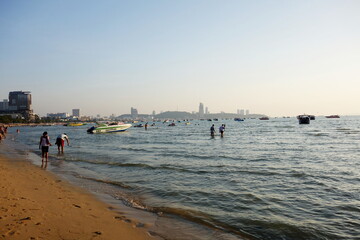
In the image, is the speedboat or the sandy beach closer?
the sandy beach

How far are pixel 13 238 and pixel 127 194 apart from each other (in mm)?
5072

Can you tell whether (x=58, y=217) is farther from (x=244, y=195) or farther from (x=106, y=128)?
(x=106, y=128)

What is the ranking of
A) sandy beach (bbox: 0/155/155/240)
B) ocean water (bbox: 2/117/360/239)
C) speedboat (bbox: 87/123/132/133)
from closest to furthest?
sandy beach (bbox: 0/155/155/240) → ocean water (bbox: 2/117/360/239) → speedboat (bbox: 87/123/132/133)

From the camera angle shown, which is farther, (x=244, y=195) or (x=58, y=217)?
(x=244, y=195)

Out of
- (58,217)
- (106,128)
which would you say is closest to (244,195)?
(58,217)

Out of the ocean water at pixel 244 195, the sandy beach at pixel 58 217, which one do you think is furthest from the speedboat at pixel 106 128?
the sandy beach at pixel 58 217

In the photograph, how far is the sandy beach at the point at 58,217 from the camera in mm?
5582

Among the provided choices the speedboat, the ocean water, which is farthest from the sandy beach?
the speedboat

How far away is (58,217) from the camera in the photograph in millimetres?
6656

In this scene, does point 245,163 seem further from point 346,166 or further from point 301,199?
point 301,199

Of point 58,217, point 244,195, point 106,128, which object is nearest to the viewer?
point 58,217

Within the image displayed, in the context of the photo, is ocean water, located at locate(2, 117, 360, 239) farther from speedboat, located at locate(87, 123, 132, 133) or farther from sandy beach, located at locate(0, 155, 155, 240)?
speedboat, located at locate(87, 123, 132, 133)

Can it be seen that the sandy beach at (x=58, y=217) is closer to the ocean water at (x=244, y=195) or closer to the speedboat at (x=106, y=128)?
the ocean water at (x=244, y=195)

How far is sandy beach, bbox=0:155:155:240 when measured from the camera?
5.58 metres
